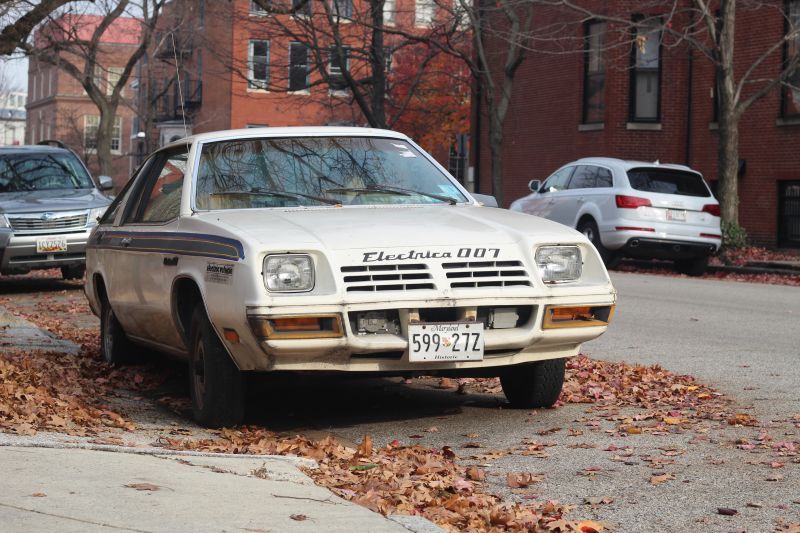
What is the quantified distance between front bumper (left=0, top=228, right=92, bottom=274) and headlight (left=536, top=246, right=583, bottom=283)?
1034cm

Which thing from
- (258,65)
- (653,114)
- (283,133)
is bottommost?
(283,133)

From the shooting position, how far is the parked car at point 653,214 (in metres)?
20.7

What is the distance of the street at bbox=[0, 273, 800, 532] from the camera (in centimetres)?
551

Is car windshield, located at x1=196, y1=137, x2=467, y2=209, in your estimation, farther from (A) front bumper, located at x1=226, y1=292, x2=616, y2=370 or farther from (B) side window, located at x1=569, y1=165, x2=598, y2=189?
(B) side window, located at x1=569, y1=165, x2=598, y2=189

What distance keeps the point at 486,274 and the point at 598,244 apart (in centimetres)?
1490

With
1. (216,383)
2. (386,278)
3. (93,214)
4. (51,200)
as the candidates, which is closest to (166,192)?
(216,383)

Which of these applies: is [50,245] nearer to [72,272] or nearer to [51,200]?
[51,200]

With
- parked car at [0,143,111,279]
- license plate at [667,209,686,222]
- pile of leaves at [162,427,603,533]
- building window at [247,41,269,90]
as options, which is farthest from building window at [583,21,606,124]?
pile of leaves at [162,427,603,533]

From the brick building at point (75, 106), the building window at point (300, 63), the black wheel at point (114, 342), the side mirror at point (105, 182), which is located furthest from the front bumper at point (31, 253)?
the brick building at point (75, 106)

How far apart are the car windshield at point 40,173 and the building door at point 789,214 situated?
49.0 feet

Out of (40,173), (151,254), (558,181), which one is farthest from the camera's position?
(558,181)

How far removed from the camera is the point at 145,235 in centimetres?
823

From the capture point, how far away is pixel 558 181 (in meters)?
23.2

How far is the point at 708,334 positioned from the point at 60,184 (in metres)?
9.53
